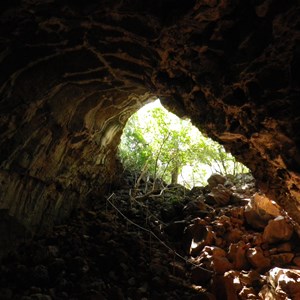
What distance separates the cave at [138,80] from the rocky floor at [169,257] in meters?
0.79

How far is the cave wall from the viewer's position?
3203mm

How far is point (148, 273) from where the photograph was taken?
17.8ft

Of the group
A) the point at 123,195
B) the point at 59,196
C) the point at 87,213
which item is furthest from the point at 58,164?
A: the point at 123,195

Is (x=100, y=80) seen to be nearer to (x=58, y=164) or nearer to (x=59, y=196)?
(x=58, y=164)

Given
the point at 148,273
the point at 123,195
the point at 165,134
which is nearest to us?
the point at 148,273

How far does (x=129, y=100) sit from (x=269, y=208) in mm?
3987

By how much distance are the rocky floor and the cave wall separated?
A: 3.15 ft

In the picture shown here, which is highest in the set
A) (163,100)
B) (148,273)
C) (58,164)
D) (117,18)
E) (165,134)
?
(165,134)

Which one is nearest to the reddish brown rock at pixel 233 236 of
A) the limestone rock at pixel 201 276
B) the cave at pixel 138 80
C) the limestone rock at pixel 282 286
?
the limestone rock at pixel 201 276

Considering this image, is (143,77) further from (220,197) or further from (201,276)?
(220,197)

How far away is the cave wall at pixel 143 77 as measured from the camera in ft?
10.5

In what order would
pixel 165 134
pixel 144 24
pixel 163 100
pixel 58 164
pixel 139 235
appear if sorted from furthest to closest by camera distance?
pixel 165 134, pixel 139 235, pixel 58 164, pixel 163 100, pixel 144 24

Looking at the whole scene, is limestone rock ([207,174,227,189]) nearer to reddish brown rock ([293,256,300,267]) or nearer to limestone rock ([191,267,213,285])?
reddish brown rock ([293,256,300,267])

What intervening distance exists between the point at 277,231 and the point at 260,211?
2.27 feet
